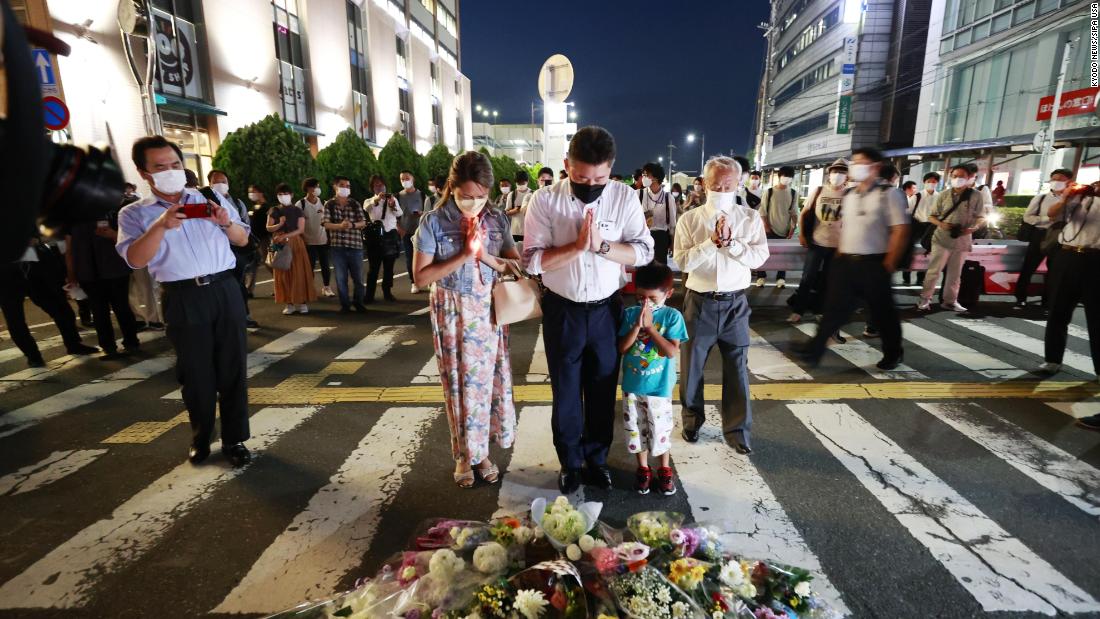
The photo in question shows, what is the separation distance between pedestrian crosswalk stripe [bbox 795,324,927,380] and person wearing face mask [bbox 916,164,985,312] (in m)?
2.47

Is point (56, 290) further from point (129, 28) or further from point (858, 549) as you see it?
point (858, 549)

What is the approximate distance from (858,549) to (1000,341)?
18.6ft

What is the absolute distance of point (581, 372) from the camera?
11.0ft

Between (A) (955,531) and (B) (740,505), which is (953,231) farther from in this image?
(B) (740,505)

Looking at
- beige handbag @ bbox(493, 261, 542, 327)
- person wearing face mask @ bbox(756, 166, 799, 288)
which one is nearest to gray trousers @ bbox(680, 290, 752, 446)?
beige handbag @ bbox(493, 261, 542, 327)

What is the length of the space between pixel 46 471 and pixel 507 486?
3.26 meters

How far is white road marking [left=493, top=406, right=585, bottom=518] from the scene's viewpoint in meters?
3.34

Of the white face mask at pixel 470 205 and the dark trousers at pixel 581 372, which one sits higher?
the white face mask at pixel 470 205

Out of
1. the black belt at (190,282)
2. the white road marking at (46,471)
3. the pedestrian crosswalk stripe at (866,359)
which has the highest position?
the black belt at (190,282)

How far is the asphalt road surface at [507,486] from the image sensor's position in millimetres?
2598

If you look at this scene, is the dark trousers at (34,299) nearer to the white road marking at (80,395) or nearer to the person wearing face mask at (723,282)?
the white road marking at (80,395)

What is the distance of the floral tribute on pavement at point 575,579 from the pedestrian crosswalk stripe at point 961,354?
4721 mm

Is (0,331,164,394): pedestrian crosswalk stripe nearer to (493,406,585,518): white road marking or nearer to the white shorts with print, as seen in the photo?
(493,406,585,518): white road marking

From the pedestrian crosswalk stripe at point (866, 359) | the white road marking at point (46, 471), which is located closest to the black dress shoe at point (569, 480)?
the white road marking at point (46, 471)
